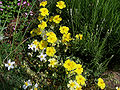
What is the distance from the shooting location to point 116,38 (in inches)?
88.9

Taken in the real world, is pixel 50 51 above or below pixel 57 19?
below

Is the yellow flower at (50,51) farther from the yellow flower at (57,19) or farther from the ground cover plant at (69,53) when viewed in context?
the yellow flower at (57,19)

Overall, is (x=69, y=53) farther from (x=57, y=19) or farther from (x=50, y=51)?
(x=57, y=19)

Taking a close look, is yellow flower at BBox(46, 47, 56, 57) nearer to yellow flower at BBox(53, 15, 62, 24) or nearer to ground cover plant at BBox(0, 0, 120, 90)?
ground cover plant at BBox(0, 0, 120, 90)

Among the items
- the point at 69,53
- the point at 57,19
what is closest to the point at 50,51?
the point at 69,53

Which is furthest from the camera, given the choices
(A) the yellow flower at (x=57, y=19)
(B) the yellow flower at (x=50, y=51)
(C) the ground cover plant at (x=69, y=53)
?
(A) the yellow flower at (x=57, y=19)

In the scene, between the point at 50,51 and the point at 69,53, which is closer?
the point at 50,51

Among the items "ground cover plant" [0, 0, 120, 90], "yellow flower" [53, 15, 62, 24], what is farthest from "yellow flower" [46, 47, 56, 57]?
"yellow flower" [53, 15, 62, 24]

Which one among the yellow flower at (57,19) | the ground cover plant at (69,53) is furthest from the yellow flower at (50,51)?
the yellow flower at (57,19)

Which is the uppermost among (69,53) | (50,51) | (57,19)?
(57,19)

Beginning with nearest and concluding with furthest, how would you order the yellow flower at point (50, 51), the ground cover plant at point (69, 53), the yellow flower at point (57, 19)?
the ground cover plant at point (69, 53) → the yellow flower at point (50, 51) → the yellow flower at point (57, 19)

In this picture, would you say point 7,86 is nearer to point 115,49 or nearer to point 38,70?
point 38,70

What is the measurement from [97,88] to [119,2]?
1.34m

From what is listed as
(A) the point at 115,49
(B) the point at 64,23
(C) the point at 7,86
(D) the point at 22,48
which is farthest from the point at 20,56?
(A) the point at 115,49
